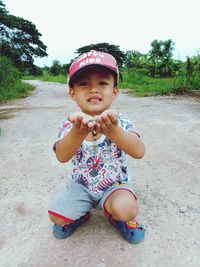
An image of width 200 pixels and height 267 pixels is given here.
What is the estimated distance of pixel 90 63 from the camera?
1.45m

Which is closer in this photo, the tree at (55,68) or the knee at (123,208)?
the knee at (123,208)

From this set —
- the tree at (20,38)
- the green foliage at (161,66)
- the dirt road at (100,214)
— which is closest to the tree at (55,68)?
the tree at (20,38)

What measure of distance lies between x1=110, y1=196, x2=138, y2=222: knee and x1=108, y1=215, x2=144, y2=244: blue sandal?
0.04m

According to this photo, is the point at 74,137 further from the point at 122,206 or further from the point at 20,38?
the point at 20,38

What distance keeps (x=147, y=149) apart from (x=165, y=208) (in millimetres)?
1153

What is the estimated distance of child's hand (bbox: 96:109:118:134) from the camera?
1.23 metres

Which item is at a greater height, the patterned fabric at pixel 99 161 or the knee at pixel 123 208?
the patterned fabric at pixel 99 161

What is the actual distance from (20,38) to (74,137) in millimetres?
16513

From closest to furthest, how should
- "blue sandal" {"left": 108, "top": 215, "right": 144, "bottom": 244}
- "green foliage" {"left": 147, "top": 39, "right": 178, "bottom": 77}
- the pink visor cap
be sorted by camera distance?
the pink visor cap
"blue sandal" {"left": 108, "top": 215, "right": 144, "bottom": 244}
"green foliage" {"left": 147, "top": 39, "right": 178, "bottom": 77}

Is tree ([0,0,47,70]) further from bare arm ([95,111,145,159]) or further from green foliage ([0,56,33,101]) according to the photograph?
bare arm ([95,111,145,159])

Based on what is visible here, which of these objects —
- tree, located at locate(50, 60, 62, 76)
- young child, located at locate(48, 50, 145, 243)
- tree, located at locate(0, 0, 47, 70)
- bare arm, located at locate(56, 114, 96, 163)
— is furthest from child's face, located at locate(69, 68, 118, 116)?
tree, located at locate(50, 60, 62, 76)

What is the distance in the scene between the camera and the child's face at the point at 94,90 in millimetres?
1471

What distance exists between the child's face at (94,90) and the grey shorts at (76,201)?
46 cm

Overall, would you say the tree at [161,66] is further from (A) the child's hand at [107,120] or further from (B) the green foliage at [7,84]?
(A) the child's hand at [107,120]
